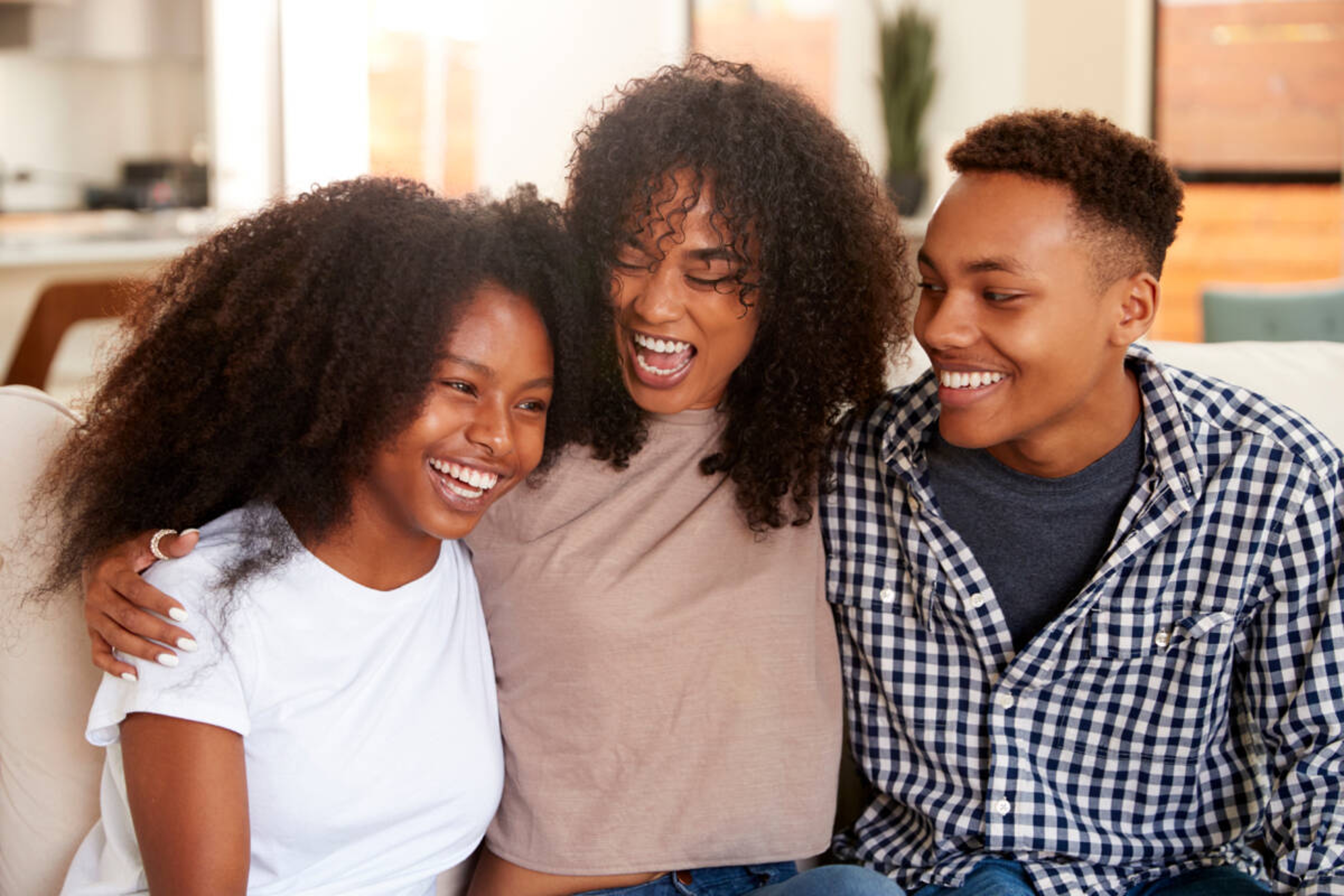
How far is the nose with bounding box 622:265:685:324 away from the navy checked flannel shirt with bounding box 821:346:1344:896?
12.5 inches

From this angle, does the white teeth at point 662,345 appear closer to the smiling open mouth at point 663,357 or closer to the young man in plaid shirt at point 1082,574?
the smiling open mouth at point 663,357

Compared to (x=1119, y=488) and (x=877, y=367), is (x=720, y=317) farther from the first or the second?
(x=1119, y=488)

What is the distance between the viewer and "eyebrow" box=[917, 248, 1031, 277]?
149cm

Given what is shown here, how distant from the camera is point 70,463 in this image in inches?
58.6

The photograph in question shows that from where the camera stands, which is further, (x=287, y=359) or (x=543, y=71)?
(x=543, y=71)

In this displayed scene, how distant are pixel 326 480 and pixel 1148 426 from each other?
37.5 inches

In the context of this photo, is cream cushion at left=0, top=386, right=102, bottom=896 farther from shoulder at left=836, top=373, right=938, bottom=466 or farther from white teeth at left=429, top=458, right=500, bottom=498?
shoulder at left=836, top=373, right=938, bottom=466

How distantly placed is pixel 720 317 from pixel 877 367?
0.85 feet

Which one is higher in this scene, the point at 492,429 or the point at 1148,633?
the point at 492,429

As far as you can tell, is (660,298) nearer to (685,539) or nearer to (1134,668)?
(685,539)

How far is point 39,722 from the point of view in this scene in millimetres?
1540

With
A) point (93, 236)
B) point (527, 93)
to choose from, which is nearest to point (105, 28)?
point (93, 236)

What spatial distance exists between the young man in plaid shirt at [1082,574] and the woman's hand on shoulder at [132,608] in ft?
2.58

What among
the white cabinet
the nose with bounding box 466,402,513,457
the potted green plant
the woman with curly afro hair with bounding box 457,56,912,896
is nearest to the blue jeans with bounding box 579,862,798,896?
the woman with curly afro hair with bounding box 457,56,912,896
